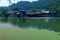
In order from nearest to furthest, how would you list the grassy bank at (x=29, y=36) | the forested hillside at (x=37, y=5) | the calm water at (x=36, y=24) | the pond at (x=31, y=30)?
the grassy bank at (x=29, y=36) < the pond at (x=31, y=30) < the calm water at (x=36, y=24) < the forested hillside at (x=37, y=5)

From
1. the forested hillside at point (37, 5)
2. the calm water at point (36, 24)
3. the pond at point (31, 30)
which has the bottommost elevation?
the forested hillside at point (37, 5)

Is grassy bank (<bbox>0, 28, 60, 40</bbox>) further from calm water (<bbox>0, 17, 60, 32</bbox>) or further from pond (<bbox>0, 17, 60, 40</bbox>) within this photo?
calm water (<bbox>0, 17, 60, 32</bbox>)

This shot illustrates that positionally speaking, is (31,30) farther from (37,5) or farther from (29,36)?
(37,5)

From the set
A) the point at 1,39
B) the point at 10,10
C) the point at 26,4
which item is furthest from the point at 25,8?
the point at 1,39

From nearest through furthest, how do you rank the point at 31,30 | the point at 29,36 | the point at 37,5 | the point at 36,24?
the point at 29,36 < the point at 31,30 < the point at 36,24 < the point at 37,5

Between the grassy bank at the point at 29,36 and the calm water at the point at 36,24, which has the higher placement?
the grassy bank at the point at 29,36

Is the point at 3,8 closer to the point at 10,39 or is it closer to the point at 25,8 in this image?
the point at 25,8

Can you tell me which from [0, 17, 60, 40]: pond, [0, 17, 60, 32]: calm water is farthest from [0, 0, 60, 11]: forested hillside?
[0, 17, 60, 40]: pond

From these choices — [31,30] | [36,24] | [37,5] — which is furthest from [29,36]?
[37,5]

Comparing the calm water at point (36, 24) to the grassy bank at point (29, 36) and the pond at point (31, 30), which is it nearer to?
the pond at point (31, 30)

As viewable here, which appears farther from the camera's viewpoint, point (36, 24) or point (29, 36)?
point (36, 24)

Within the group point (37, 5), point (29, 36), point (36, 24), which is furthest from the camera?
point (37, 5)

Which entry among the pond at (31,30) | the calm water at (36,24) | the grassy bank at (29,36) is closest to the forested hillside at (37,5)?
the calm water at (36,24)

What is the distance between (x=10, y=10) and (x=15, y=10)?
3.81 feet
